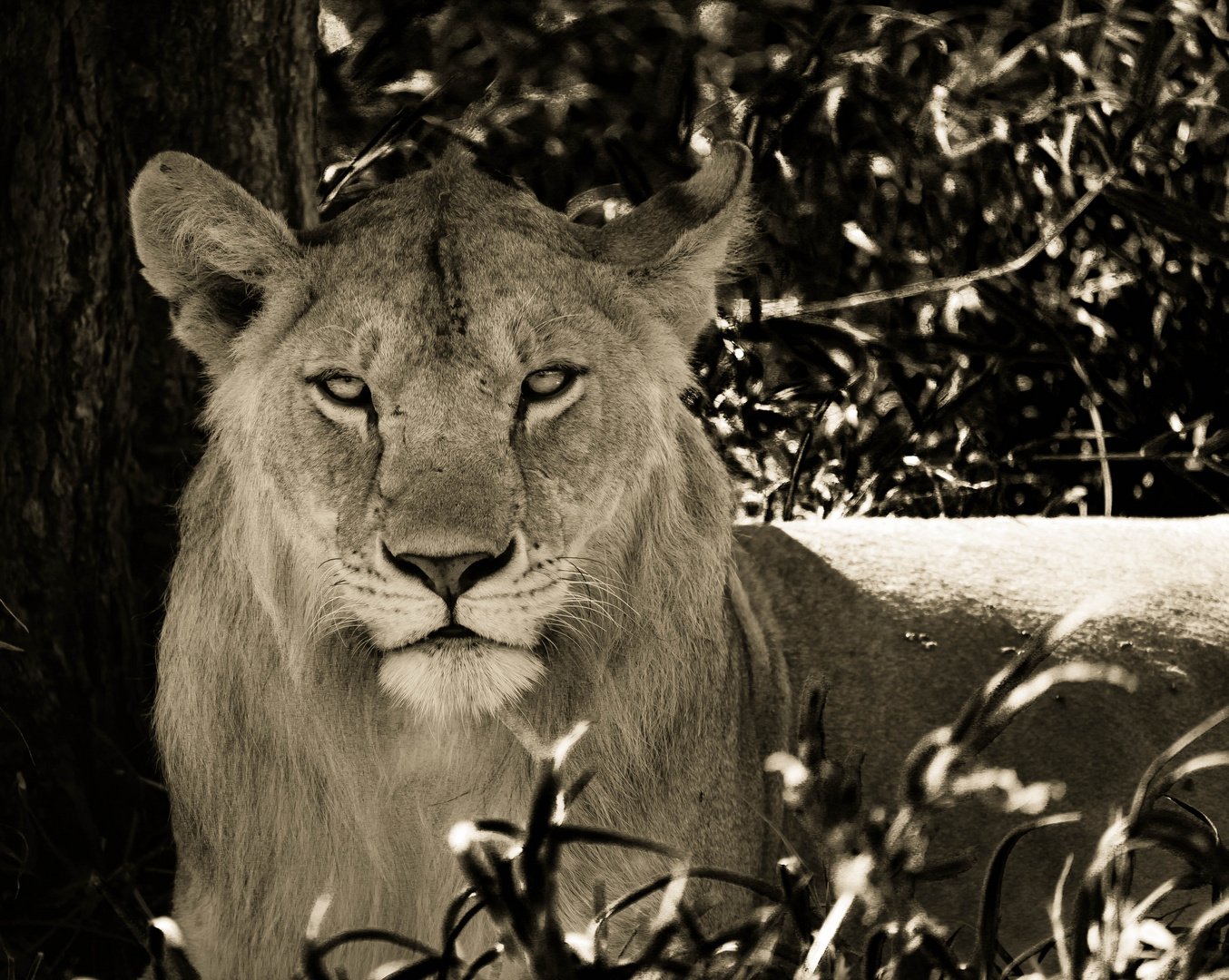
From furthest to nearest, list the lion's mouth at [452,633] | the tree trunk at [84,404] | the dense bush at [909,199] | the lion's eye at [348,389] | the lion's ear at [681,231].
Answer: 1. the dense bush at [909,199]
2. the tree trunk at [84,404]
3. the lion's ear at [681,231]
4. the lion's eye at [348,389]
5. the lion's mouth at [452,633]

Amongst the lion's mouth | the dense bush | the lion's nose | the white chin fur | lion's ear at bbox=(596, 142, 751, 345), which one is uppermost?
lion's ear at bbox=(596, 142, 751, 345)

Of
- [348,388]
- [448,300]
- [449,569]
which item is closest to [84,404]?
[348,388]

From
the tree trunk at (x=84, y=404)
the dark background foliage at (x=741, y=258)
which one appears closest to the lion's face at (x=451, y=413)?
the dark background foliage at (x=741, y=258)

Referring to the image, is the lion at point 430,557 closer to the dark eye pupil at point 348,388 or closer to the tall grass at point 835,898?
the dark eye pupil at point 348,388

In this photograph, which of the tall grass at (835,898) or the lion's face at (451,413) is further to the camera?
the lion's face at (451,413)

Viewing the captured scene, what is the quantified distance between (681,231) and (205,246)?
37.8 inches

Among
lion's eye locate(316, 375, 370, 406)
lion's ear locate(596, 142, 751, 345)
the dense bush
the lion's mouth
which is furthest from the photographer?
the dense bush

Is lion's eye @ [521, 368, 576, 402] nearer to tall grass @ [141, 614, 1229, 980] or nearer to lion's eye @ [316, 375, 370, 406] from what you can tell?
lion's eye @ [316, 375, 370, 406]

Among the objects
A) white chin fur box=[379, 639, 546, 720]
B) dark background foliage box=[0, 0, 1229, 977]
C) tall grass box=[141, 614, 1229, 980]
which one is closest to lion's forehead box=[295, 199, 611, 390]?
white chin fur box=[379, 639, 546, 720]

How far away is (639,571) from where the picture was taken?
2.94 metres

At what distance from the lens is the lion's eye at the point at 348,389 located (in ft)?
8.99

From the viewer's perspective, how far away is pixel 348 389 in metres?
2.74

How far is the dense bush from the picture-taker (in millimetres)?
5617

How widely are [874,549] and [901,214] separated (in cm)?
300
